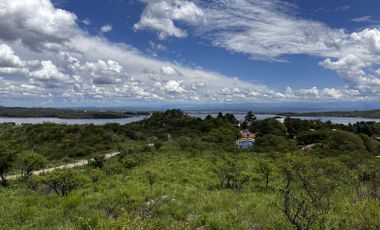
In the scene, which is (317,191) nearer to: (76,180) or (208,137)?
(76,180)

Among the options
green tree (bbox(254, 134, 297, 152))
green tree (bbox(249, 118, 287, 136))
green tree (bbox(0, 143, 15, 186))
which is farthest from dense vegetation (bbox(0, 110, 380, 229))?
green tree (bbox(249, 118, 287, 136))

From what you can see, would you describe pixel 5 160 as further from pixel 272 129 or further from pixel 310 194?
pixel 272 129

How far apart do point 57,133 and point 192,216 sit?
7803 centimetres

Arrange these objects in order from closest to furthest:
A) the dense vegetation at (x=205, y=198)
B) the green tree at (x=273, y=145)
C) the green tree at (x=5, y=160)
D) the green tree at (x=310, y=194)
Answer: the green tree at (x=310, y=194) < the dense vegetation at (x=205, y=198) < the green tree at (x=5, y=160) < the green tree at (x=273, y=145)

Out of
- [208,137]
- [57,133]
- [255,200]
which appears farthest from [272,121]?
[255,200]

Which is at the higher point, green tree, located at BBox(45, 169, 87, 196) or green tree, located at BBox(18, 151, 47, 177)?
green tree, located at BBox(45, 169, 87, 196)

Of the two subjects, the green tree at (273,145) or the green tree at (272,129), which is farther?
the green tree at (272,129)

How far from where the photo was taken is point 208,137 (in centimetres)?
6219

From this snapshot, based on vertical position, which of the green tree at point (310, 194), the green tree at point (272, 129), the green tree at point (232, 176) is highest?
the green tree at point (310, 194)

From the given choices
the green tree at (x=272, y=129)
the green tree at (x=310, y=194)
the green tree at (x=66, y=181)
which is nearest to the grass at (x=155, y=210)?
the green tree at (x=310, y=194)

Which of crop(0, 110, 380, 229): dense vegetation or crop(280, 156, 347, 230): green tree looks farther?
crop(0, 110, 380, 229): dense vegetation

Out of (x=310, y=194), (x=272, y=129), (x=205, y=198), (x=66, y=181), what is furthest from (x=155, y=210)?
(x=272, y=129)

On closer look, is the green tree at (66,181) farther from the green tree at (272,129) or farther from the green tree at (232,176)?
the green tree at (272,129)

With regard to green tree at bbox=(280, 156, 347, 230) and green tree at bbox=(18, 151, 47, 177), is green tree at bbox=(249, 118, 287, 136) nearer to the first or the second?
green tree at bbox=(18, 151, 47, 177)
